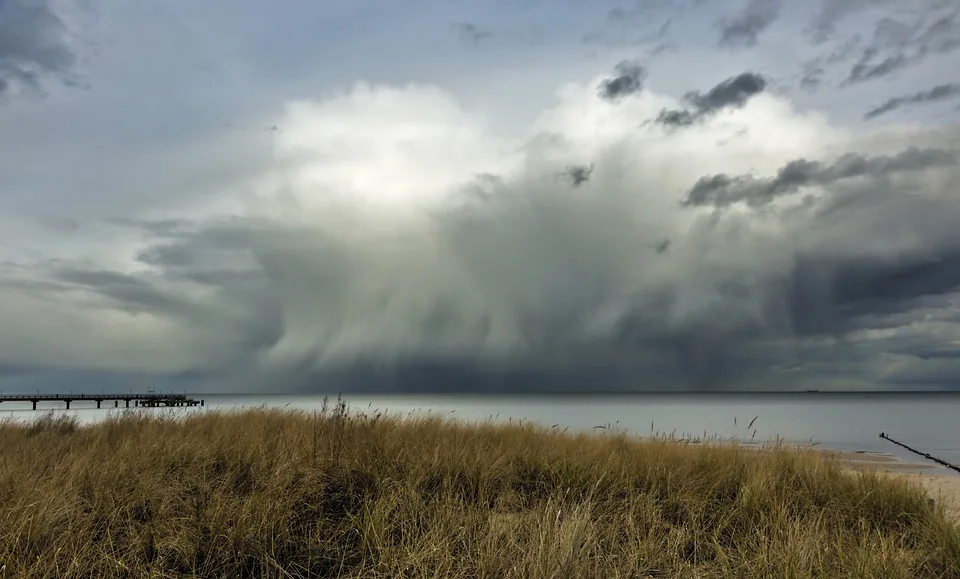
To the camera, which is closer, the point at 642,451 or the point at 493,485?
the point at 493,485

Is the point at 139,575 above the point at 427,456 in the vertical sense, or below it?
below

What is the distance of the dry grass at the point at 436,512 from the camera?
19.1 ft


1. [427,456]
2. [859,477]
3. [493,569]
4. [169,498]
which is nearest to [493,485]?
[427,456]

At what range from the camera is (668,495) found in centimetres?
870

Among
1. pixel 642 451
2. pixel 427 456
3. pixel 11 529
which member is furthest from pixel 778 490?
pixel 11 529

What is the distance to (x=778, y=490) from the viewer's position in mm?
9391

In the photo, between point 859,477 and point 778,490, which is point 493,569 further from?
point 859,477

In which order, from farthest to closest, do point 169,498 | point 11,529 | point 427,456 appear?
1. point 427,456
2. point 169,498
3. point 11,529

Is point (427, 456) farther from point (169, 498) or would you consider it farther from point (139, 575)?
point (139, 575)

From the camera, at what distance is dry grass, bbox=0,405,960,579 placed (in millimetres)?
5816

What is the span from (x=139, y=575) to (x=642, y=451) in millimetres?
8918

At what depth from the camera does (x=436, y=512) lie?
686cm

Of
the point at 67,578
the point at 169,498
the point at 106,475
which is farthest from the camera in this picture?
the point at 106,475

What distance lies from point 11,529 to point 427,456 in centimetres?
507
